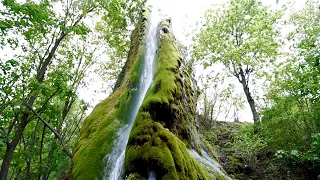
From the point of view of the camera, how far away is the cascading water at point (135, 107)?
538 centimetres

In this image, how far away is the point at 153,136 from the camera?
512 centimetres

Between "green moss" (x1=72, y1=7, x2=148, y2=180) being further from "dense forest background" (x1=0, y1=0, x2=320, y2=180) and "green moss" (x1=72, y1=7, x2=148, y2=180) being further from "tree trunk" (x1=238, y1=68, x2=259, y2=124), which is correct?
"tree trunk" (x1=238, y1=68, x2=259, y2=124)

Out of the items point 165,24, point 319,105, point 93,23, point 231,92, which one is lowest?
point 319,105

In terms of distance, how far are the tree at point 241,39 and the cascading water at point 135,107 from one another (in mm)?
5496

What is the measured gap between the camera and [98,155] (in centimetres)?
564

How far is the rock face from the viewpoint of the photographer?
15.3 ft

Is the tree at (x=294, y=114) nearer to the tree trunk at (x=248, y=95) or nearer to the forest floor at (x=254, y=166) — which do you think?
the forest floor at (x=254, y=166)

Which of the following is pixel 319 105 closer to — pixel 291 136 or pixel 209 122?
pixel 291 136

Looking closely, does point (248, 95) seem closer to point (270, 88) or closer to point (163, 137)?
point (270, 88)

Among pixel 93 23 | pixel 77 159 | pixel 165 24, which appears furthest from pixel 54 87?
pixel 93 23

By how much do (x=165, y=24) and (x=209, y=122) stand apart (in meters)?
7.29

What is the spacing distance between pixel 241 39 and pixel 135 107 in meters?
11.2

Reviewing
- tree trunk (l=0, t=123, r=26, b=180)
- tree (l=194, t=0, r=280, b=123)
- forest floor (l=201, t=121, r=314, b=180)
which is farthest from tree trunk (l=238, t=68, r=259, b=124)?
tree trunk (l=0, t=123, r=26, b=180)

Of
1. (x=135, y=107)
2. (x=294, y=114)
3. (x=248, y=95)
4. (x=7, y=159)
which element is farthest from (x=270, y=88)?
(x=7, y=159)
